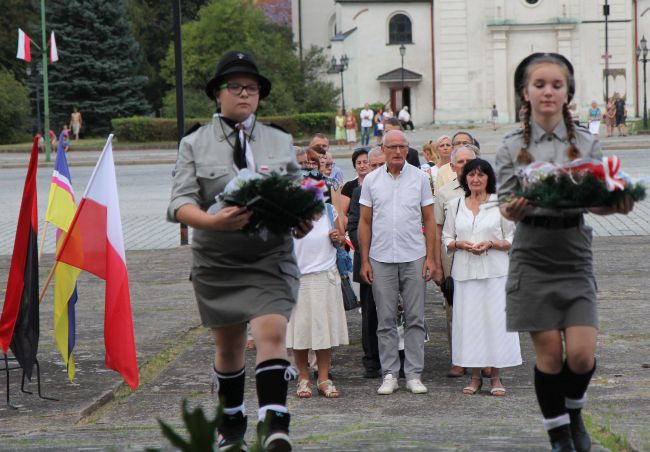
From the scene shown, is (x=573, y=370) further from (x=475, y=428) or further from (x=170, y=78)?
(x=170, y=78)

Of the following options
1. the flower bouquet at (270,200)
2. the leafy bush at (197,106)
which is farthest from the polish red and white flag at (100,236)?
the leafy bush at (197,106)

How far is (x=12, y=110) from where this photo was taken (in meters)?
59.9

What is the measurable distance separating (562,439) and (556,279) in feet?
2.37

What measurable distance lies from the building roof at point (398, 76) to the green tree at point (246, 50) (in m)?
4.13

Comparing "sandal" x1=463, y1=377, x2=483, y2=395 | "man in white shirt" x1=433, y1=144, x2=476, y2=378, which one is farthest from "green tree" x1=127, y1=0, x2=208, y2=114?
"sandal" x1=463, y1=377, x2=483, y2=395

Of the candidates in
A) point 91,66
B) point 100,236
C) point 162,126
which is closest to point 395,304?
point 100,236

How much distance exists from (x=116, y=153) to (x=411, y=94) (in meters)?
28.3

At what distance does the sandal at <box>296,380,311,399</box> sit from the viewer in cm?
849

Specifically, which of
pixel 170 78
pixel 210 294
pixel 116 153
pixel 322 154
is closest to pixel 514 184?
pixel 210 294

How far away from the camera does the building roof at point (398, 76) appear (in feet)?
240

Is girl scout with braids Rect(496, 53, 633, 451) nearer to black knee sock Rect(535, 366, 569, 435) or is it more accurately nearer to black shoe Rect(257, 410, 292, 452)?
black knee sock Rect(535, 366, 569, 435)

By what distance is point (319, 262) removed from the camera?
8.91 meters

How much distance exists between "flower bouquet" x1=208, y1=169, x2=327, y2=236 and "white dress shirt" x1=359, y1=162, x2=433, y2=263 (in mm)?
3343

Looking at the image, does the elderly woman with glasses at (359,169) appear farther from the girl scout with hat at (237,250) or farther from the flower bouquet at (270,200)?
the flower bouquet at (270,200)
